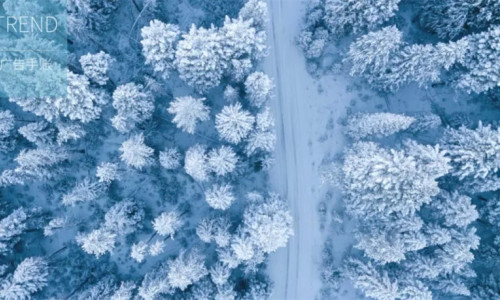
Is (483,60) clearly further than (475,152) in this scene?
Yes

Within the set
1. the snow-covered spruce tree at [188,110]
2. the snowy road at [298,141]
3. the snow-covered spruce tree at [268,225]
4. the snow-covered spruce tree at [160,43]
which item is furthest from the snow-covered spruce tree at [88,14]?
the snow-covered spruce tree at [268,225]

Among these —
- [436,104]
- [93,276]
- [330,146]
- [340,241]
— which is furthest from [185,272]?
[436,104]

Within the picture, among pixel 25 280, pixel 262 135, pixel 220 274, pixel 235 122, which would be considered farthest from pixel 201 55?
pixel 25 280

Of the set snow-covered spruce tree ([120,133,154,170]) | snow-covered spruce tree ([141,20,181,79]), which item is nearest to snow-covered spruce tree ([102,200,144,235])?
snow-covered spruce tree ([120,133,154,170])

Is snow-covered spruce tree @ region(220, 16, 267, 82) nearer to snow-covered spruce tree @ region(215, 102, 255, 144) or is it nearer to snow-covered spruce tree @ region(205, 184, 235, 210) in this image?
snow-covered spruce tree @ region(215, 102, 255, 144)

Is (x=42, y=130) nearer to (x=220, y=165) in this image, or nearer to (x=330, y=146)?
(x=220, y=165)

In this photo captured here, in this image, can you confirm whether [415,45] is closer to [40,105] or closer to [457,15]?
[457,15]
